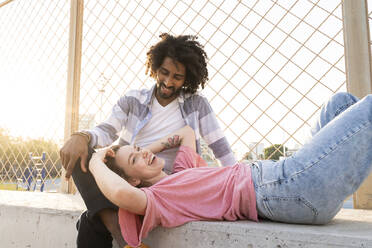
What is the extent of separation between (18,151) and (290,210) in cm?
298

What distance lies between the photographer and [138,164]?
0.92 metres

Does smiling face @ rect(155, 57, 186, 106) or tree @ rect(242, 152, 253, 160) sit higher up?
smiling face @ rect(155, 57, 186, 106)

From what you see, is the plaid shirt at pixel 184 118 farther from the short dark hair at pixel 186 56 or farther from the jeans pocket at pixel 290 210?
the jeans pocket at pixel 290 210

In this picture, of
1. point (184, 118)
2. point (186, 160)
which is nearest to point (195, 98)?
point (184, 118)

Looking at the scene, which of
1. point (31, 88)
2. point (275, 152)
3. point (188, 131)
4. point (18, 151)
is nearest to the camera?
point (188, 131)

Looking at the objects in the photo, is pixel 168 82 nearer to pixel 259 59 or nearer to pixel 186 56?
pixel 186 56

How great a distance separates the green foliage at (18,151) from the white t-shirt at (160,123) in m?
1.63

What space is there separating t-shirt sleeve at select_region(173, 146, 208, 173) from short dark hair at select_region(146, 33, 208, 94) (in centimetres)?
39

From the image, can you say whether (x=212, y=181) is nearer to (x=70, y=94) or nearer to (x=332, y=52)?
(x=332, y=52)

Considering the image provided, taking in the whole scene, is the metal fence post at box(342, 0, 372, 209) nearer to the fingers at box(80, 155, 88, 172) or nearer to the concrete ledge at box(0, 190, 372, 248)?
the concrete ledge at box(0, 190, 372, 248)

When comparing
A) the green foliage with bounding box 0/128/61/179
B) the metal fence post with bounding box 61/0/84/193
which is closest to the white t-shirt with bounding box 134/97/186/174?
the metal fence post with bounding box 61/0/84/193

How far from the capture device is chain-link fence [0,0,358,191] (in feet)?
5.32

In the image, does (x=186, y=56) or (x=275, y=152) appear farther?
Answer: (x=275, y=152)

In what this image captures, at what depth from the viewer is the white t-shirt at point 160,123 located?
131cm
